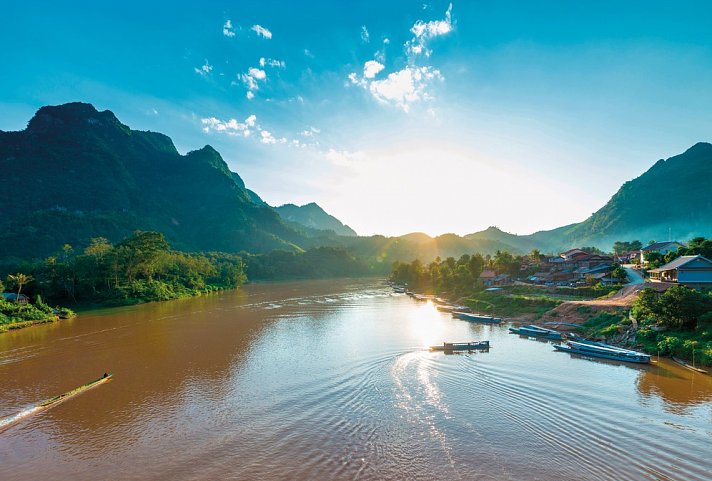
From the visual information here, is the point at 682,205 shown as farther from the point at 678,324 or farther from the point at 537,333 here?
the point at 678,324

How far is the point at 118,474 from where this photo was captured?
12172mm

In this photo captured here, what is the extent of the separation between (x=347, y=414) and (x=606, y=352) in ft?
68.5

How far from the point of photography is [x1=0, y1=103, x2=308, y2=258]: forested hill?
10262 cm

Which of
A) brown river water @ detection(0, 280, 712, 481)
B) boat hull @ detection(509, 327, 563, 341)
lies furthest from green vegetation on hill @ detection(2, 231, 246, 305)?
boat hull @ detection(509, 327, 563, 341)

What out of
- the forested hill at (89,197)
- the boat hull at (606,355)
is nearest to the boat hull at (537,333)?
the boat hull at (606,355)

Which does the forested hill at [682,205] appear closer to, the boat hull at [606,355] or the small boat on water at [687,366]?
the small boat on water at [687,366]

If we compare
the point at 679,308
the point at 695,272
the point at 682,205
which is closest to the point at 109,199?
the point at 679,308

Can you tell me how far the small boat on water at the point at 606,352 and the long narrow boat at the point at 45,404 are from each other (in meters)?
33.6

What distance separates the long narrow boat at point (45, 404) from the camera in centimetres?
1633

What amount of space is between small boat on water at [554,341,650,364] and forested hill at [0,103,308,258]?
115 m

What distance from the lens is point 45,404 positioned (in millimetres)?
17984

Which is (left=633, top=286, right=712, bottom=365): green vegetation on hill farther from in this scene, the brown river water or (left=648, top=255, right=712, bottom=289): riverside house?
(left=648, top=255, right=712, bottom=289): riverside house

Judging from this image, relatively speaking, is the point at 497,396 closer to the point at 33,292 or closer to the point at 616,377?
the point at 616,377

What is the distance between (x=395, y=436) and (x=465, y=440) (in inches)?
113
